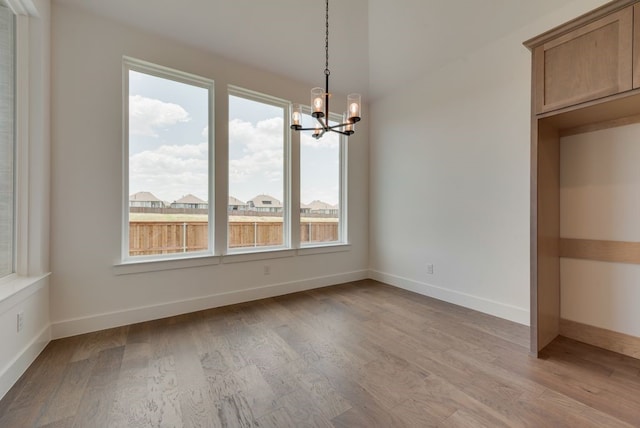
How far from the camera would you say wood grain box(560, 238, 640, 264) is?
2209mm

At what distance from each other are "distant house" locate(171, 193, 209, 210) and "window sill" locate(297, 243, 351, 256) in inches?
57.0

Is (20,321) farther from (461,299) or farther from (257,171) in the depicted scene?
(461,299)

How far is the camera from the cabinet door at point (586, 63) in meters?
1.79

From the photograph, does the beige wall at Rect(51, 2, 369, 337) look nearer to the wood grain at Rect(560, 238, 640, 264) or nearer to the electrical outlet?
the electrical outlet

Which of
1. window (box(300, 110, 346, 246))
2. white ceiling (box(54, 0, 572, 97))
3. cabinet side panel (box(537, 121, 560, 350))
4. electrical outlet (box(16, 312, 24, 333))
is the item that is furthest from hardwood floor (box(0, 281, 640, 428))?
white ceiling (box(54, 0, 572, 97))

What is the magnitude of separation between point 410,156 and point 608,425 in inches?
128

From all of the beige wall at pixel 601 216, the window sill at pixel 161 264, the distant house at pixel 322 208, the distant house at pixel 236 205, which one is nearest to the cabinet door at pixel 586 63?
the beige wall at pixel 601 216

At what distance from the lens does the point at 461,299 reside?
11.1 ft

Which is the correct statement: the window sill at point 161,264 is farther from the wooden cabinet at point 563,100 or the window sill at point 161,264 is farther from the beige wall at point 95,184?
the wooden cabinet at point 563,100

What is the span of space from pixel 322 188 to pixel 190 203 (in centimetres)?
195

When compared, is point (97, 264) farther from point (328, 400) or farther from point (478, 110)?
point (478, 110)

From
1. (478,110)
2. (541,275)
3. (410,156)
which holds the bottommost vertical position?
(541,275)

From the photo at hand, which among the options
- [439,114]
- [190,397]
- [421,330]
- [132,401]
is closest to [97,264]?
[132,401]

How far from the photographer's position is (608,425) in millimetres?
1487
